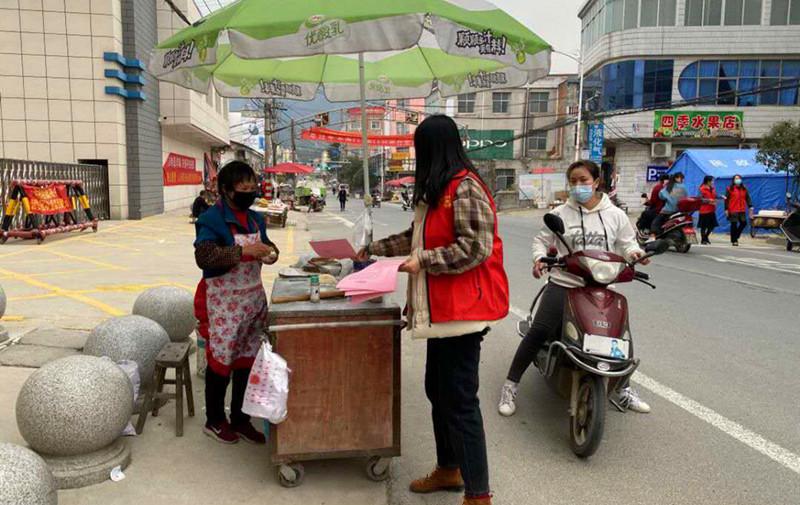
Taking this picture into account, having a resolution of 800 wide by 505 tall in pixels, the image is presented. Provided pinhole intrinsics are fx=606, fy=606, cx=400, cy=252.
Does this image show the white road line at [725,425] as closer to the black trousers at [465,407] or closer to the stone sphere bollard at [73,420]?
the black trousers at [465,407]

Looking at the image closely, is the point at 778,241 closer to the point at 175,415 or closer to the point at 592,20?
the point at 175,415

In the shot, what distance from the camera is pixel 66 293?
25.9ft

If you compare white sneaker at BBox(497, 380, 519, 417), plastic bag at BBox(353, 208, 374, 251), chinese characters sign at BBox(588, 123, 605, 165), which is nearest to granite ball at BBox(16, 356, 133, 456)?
plastic bag at BBox(353, 208, 374, 251)

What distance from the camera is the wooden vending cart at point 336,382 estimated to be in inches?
119

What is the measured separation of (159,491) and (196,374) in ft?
5.96

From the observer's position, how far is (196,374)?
4887mm

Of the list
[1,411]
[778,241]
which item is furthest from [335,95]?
[778,241]

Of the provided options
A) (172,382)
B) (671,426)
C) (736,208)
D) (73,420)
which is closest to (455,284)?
(73,420)

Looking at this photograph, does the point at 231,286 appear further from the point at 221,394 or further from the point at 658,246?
the point at 658,246

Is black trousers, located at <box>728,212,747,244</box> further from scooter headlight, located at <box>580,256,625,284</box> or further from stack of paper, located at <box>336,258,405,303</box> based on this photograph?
stack of paper, located at <box>336,258,405,303</box>

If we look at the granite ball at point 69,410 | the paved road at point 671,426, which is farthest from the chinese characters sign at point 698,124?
the granite ball at point 69,410

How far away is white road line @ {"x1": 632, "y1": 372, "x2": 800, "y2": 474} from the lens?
361 centimetres

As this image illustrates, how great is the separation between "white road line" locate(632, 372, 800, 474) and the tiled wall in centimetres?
1891

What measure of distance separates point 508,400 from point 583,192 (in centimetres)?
154
